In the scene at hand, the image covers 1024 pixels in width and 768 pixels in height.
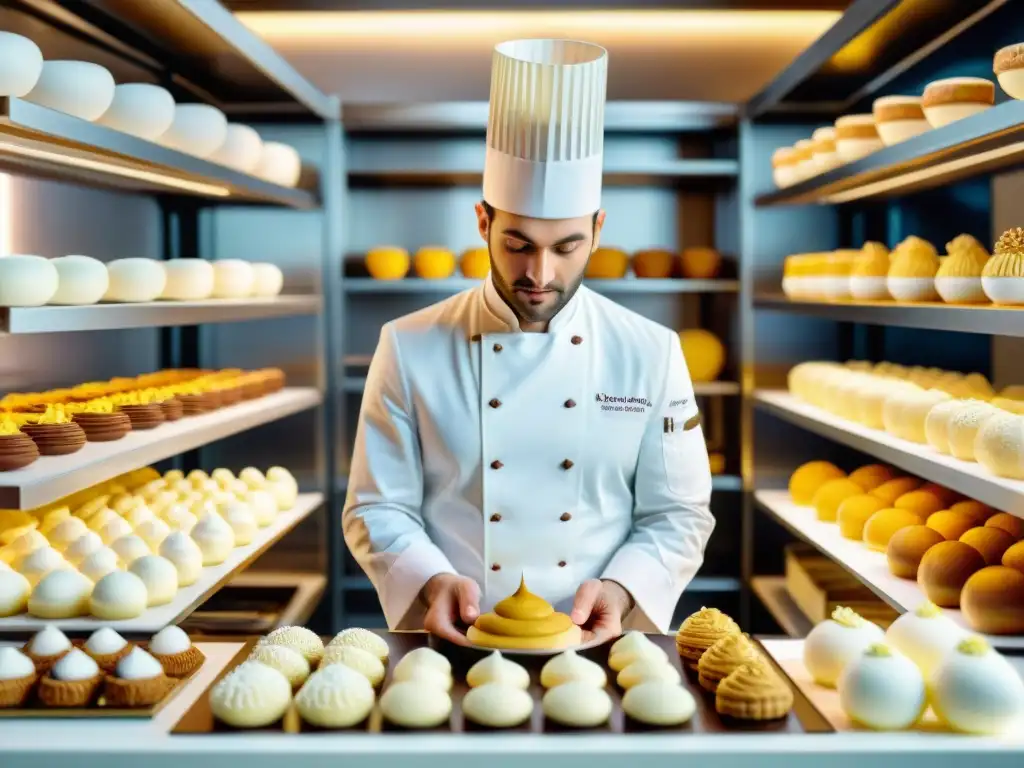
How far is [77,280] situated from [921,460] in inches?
68.7

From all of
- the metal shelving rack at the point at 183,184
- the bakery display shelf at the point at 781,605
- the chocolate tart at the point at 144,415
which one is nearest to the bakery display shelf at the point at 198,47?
the metal shelving rack at the point at 183,184

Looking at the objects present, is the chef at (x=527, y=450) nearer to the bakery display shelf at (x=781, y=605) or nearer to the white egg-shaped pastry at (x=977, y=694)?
the white egg-shaped pastry at (x=977, y=694)

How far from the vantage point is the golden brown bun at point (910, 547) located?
7.76 feet

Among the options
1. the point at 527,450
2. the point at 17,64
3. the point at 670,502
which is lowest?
the point at 670,502

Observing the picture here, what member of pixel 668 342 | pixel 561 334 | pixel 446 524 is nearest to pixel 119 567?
pixel 446 524

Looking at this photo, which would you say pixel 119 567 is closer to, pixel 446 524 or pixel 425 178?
pixel 446 524

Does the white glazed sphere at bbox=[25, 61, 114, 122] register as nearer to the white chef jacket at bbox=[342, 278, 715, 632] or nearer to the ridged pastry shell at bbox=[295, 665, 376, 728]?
the white chef jacket at bbox=[342, 278, 715, 632]

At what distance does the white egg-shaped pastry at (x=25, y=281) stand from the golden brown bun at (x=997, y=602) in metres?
1.74

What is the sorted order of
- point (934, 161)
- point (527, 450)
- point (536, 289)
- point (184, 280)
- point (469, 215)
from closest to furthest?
point (536, 289) < point (527, 450) < point (934, 161) < point (184, 280) < point (469, 215)

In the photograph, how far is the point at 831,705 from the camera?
1.37 metres

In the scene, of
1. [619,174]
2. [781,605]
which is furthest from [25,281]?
[781,605]

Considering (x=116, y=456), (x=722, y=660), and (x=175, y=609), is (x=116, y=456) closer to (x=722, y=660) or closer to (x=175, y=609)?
(x=175, y=609)

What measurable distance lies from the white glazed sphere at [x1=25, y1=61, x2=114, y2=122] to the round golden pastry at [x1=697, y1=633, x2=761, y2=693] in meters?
1.63

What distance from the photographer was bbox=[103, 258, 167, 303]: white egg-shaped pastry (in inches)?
102
